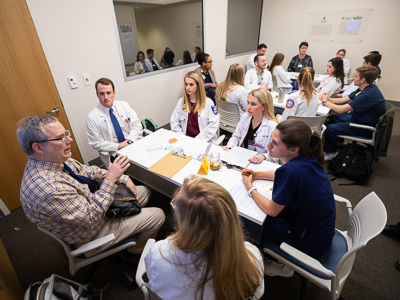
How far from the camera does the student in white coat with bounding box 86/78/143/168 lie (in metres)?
2.19

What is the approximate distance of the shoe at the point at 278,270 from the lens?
150cm

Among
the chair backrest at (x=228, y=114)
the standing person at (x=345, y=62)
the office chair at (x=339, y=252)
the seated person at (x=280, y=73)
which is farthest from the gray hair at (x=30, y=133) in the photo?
the standing person at (x=345, y=62)

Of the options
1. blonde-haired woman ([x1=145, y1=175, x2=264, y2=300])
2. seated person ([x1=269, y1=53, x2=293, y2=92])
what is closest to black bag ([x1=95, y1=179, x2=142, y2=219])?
blonde-haired woman ([x1=145, y1=175, x2=264, y2=300])

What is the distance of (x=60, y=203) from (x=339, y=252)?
5.58 feet

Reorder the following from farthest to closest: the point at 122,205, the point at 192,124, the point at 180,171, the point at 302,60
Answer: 1. the point at 302,60
2. the point at 192,124
3. the point at 180,171
4. the point at 122,205

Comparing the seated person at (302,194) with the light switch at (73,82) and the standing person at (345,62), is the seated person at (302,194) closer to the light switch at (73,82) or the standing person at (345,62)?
the light switch at (73,82)

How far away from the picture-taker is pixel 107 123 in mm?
2271

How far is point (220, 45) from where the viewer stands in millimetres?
4629

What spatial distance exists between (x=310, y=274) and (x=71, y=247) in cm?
147

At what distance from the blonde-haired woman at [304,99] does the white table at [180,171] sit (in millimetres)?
1330

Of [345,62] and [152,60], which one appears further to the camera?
[345,62]

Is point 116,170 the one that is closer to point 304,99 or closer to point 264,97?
point 264,97

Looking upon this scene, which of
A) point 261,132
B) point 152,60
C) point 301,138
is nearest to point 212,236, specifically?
point 301,138

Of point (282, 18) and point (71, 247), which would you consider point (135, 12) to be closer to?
point (71, 247)
